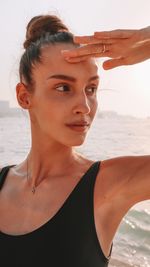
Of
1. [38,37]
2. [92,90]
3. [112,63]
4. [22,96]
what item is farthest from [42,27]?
[112,63]

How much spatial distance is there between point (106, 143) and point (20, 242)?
551 inches

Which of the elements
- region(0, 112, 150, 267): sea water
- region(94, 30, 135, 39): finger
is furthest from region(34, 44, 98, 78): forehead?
region(0, 112, 150, 267): sea water

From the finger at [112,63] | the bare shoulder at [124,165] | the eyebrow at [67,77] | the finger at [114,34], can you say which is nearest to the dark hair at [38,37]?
the eyebrow at [67,77]

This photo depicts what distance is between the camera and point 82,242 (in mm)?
1984

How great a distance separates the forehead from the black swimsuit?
1.61 ft

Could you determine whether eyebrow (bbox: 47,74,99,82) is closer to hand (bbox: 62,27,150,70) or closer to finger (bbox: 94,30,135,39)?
hand (bbox: 62,27,150,70)

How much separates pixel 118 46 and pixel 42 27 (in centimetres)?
70

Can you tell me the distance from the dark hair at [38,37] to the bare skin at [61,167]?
2.4 inches

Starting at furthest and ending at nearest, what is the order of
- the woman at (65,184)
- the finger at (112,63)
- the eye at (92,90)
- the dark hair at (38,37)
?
the dark hair at (38,37)
the eye at (92,90)
the woman at (65,184)
the finger at (112,63)

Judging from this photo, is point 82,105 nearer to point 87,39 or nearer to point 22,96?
point 87,39

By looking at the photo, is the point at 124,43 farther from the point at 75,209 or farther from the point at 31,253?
the point at 31,253

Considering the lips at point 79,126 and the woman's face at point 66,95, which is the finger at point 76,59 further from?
the lips at point 79,126

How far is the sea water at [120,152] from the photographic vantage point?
17.4ft

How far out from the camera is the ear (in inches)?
91.1
